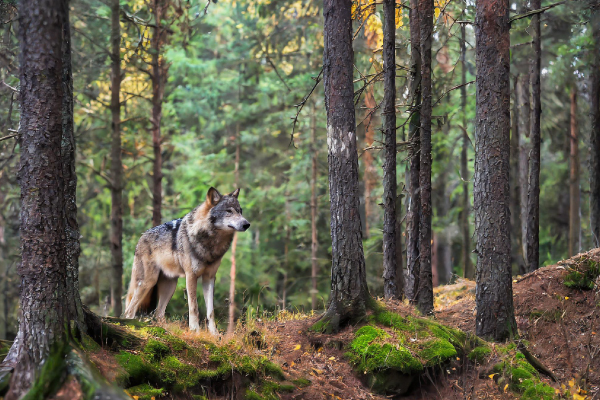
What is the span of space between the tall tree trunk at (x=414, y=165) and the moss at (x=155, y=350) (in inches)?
229

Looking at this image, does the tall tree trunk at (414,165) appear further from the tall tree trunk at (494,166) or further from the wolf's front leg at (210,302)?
the wolf's front leg at (210,302)

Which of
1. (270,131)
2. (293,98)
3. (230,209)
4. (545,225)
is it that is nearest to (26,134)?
(230,209)

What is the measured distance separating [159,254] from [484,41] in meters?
6.67

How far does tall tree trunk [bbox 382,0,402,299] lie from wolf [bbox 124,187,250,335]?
2977 mm

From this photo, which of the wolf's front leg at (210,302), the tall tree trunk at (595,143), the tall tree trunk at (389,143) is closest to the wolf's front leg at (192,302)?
the wolf's front leg at (210,302)

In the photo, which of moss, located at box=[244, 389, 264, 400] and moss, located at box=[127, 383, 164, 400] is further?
moss, located at box=[244, 389, 264, 400]

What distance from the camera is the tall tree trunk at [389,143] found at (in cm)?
A: 987

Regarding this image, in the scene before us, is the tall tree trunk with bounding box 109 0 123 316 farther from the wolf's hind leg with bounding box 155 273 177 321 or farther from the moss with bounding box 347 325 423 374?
the moss with bounding box 347 325 423 374

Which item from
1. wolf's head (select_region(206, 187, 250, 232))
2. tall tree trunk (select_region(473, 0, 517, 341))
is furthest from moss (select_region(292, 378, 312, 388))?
tall tree trunk (select_region(473, 0, 517, 341))

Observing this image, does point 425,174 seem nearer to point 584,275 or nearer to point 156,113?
point 584,275

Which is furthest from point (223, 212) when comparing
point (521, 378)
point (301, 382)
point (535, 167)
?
point (535, 167)

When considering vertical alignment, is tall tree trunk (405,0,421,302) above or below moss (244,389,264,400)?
above

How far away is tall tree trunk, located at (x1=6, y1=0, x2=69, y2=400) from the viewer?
437 cm

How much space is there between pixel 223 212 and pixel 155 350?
3.46 metres
